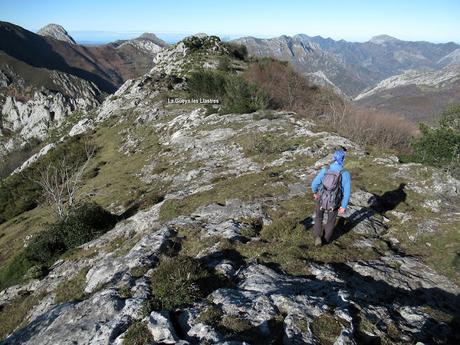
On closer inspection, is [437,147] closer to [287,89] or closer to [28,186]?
[287,89]

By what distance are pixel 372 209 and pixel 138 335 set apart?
35.9ft

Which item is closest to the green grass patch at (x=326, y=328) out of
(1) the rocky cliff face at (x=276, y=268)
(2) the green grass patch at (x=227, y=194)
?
(1) the rocky cliff face at (x=276, y=268)

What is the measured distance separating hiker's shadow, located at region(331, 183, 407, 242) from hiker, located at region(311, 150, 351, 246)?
166cm

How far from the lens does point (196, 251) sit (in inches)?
473

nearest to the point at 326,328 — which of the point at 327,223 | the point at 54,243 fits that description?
the point at 327,223

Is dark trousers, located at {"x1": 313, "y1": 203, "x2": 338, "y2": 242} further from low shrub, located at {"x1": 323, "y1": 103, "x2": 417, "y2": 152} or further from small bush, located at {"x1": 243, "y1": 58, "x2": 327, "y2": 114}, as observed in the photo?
small bush, located at {"x1": 243, "y1": 58, "x2": 327, "y2": 114}

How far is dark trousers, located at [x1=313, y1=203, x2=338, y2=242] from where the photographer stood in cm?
1102

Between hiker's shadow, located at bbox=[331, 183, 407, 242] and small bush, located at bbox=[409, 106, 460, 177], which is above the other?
hiker's shadow, located at bbox=[331, 183, 407, 242]

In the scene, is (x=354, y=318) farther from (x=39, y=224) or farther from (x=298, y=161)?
(x=39, y=224)

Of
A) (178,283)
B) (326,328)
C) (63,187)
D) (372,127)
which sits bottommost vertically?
(372,127)

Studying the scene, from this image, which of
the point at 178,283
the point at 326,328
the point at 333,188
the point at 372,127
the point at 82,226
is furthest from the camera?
the point at 372,127

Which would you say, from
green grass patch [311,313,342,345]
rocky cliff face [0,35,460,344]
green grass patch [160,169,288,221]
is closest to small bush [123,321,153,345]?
rocky cliff face [0,35,460,344]

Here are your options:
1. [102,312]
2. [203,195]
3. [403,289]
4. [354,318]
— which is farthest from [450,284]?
[203,195]

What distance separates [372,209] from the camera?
14.5m
